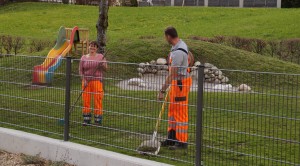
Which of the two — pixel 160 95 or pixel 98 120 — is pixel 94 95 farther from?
pixel 160 95

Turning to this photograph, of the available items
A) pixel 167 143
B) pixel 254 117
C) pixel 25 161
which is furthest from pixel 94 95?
pixel 254 117

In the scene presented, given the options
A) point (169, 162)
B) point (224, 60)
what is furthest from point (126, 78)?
point (224, 60)

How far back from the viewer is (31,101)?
30.4 ft

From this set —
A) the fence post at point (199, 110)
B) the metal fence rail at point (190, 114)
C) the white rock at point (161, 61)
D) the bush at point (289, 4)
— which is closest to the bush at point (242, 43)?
the white rock at point (161, 61)

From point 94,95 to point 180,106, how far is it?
1634 millimetres

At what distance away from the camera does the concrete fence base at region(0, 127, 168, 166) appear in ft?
25.6

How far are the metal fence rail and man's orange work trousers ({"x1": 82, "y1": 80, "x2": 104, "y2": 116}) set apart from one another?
0.08m

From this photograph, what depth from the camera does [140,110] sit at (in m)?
7.84

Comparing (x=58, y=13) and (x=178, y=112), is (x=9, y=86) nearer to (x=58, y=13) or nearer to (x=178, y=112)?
(x=178, y=112)

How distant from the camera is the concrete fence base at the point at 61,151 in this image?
25.6 ft

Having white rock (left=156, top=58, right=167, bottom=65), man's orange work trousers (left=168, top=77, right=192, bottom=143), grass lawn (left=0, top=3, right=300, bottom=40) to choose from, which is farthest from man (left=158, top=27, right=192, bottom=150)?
grass lawn (left=0, top=3, right=300, bottom=40)

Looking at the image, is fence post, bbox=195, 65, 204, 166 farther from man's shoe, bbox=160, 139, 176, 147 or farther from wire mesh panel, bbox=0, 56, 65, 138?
wire mesh panel, bbox=0, 56, 65, 138

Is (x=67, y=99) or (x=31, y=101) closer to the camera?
(x=67, y=99)

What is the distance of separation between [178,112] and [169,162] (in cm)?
63
